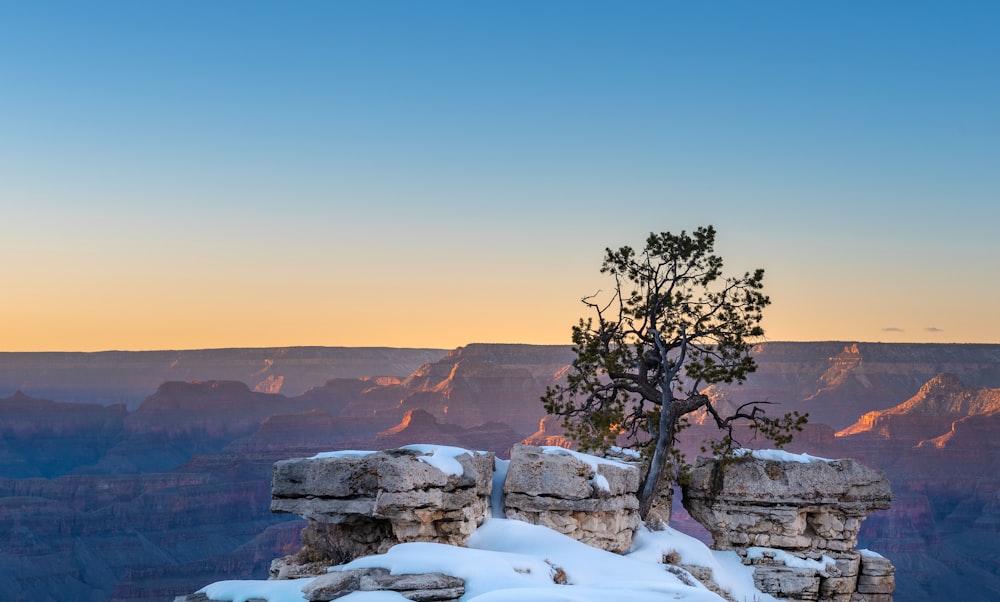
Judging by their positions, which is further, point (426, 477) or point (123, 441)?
point (123, 441)

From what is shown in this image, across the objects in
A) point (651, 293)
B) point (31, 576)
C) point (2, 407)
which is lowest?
point (31, 576)

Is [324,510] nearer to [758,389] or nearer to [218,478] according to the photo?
[218,478]

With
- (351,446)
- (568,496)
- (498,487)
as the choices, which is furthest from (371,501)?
(351,446)

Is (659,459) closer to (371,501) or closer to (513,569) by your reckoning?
(371,501)

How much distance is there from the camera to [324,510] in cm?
2130

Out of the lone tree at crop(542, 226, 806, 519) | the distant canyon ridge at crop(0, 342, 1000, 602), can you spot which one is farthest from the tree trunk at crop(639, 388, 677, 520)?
the distant canyon ridge at crop(0, 342, 1000, 602)

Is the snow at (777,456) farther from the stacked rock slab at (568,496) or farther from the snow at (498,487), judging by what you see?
the snow at (498,487)

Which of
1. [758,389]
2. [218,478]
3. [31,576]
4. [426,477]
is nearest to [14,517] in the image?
[31,576]

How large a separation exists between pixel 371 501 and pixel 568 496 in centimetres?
471

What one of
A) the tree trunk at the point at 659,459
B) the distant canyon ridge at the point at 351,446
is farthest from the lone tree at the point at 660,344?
the distant canyon ridge at the point at 351,446

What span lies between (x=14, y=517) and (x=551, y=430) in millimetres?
63035

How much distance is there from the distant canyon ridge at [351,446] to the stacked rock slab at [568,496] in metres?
61.1

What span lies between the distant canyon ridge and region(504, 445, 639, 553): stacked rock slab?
201ft

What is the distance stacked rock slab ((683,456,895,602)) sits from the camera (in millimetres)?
28994
